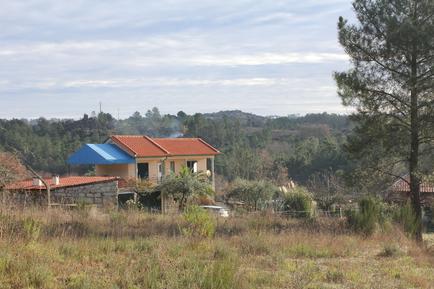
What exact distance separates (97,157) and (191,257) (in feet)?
99.6

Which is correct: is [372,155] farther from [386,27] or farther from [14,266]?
[14,266]

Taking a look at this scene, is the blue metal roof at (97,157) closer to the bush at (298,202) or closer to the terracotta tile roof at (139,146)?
the terracotta tile roof at (139,146)

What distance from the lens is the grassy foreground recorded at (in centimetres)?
579

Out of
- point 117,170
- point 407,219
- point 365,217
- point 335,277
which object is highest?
point 117,170

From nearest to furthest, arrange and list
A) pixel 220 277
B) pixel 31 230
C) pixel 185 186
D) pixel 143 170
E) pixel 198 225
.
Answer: pixel 220 277
pixel 31 230
pixel 198 225
pixel 185 186
pixel 143 170

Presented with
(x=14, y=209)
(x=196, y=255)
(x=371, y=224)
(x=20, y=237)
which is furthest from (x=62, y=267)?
(x=371, y=224)

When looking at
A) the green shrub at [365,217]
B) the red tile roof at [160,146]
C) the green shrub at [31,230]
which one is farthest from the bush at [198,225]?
the red tile roof at [160,146]

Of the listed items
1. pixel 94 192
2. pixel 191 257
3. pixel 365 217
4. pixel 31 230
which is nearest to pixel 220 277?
pixel 191 257

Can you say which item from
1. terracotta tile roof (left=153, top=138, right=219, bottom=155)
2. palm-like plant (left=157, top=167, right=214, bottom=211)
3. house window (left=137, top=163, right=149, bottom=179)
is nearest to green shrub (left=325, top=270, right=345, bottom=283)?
palm-like plant (left=157, top=167, right=214, bottom=211)

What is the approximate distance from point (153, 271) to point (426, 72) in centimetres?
1276

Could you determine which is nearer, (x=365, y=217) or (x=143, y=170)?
(x=365, y=217)

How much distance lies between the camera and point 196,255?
7.66m

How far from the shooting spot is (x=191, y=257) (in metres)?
7.28

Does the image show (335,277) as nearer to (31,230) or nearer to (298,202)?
(31,230)
